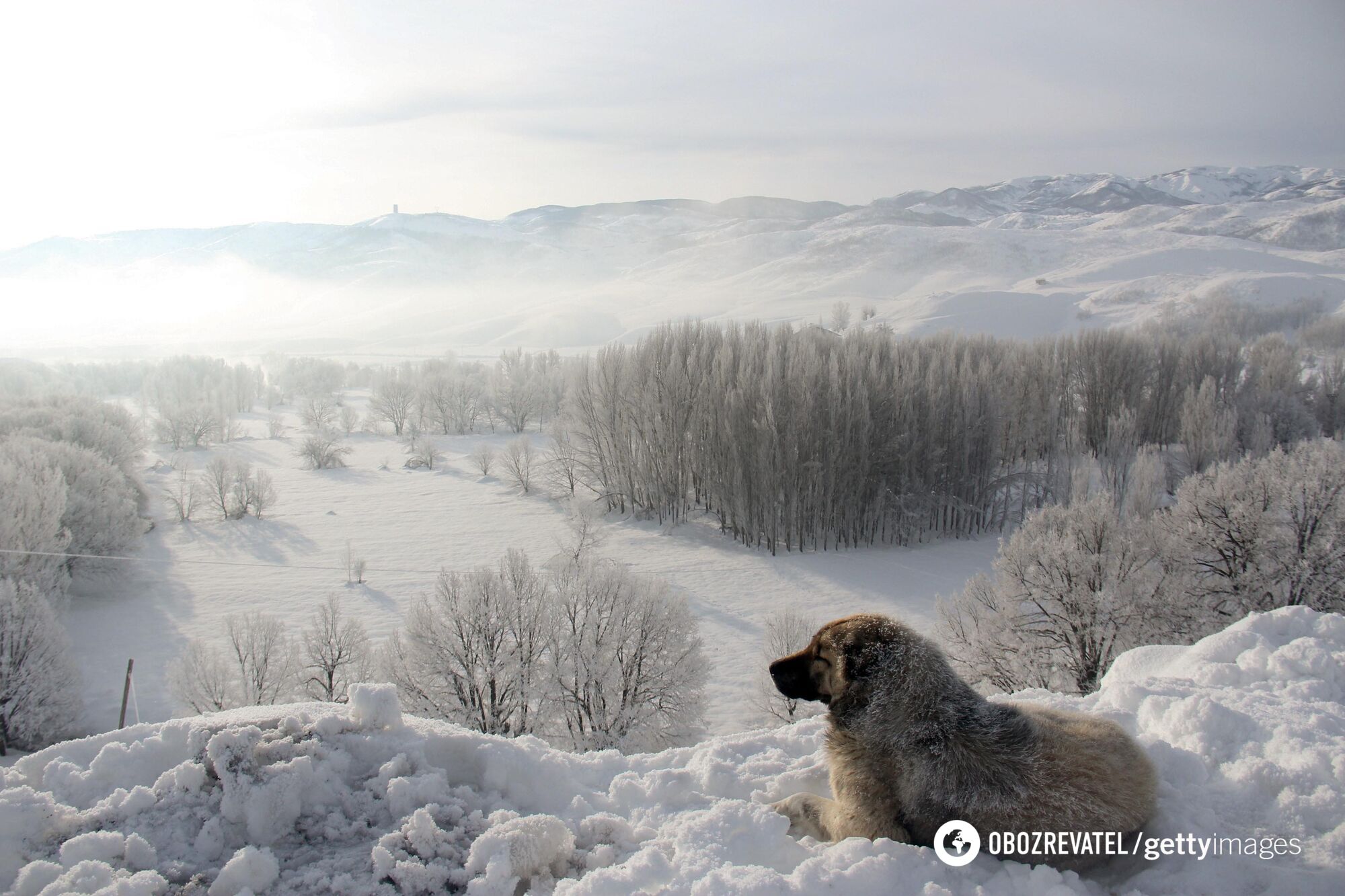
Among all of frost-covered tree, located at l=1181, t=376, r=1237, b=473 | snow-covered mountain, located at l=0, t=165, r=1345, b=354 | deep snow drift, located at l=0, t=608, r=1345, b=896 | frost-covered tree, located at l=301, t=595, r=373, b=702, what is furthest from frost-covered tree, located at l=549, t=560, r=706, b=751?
snow-covered mountain, located at l=0, t=165, r=1345, b=354

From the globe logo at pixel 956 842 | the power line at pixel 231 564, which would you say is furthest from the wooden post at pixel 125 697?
the globe logo at pixel 956 842

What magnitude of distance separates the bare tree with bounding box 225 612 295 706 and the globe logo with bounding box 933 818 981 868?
14.8m

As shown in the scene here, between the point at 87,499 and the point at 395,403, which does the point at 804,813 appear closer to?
the point at 87,499

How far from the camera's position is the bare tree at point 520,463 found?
35125 mm

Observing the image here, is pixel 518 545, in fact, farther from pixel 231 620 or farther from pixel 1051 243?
pixel 1051 243

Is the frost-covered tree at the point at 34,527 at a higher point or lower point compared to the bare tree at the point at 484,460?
higher

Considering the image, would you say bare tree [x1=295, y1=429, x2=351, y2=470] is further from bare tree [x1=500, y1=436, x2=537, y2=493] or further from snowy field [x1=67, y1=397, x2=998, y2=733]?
bare tree [x1=500, y1=436, x2=537, y2=493]

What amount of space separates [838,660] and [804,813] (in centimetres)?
69

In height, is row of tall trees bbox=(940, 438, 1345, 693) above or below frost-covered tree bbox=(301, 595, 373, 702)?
above

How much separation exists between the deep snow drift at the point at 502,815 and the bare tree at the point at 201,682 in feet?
42.0

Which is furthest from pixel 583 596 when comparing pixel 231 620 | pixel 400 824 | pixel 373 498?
pixel 373 498

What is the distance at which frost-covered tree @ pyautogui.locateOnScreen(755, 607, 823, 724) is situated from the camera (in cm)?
1399

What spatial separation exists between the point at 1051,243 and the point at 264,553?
118 m

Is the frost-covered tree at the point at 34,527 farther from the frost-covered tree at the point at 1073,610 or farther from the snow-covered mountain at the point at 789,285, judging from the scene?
the snow-covered mountain at the point at 789,285
